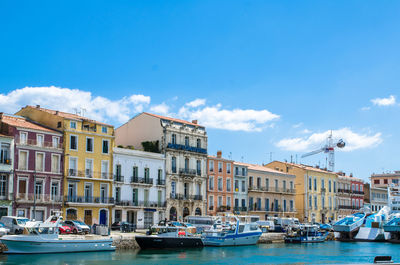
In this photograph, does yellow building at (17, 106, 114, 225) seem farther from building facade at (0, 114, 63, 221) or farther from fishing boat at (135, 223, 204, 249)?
fishing boat at (135, 223, 204, 249)

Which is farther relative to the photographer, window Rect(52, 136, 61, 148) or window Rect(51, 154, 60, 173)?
window Rect(52, 136, 61, 148)

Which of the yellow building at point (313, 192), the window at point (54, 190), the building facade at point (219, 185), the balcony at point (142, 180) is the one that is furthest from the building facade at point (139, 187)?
the yellow building at point (313, 192)

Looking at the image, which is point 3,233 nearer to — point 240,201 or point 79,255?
point 79,255

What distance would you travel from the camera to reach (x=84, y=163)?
2201 inches

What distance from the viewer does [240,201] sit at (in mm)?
75125

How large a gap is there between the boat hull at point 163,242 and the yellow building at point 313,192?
3830cm

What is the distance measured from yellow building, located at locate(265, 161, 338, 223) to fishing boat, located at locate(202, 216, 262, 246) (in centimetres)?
2917

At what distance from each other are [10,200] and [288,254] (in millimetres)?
25638

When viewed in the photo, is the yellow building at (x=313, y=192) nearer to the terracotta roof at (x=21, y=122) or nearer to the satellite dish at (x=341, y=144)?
the satellite dish at (x=341, y=144)

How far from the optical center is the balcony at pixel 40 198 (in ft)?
165

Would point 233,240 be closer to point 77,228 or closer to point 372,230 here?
point 77,228

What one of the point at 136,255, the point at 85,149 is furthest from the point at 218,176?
the point at 136,255

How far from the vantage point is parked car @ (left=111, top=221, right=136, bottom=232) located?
5459cm

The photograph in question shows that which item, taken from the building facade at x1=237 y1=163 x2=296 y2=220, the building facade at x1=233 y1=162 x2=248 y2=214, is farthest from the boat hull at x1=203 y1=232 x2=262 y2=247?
the building facade at x1=237 y1=163 x2=296 y2=220
